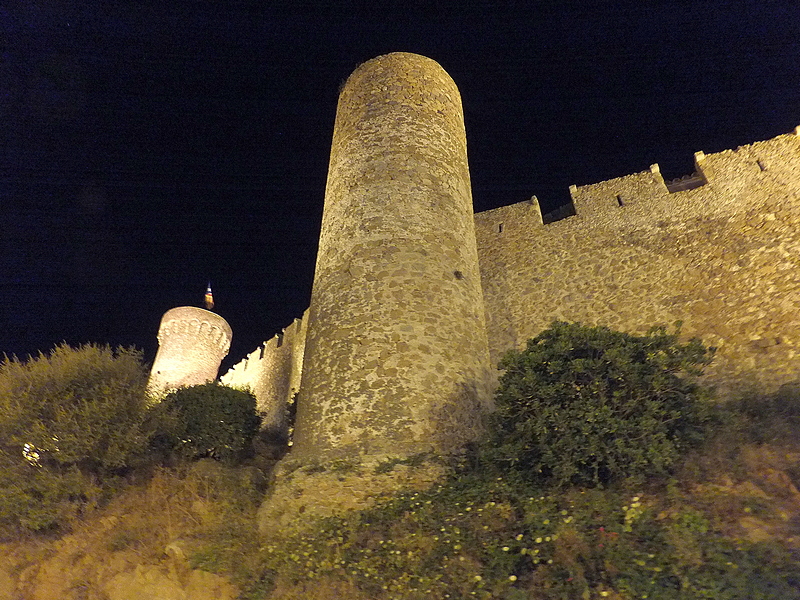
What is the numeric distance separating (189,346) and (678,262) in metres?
22.8

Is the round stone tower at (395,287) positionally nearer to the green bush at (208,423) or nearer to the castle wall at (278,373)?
the green bush at (208,423)

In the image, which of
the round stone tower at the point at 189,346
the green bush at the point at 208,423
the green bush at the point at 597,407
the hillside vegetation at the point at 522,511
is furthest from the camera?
the round stone tower at the point at 189,346

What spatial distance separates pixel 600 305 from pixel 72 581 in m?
10.1

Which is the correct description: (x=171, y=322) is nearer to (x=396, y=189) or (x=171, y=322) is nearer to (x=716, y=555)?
(x=396, y=189)

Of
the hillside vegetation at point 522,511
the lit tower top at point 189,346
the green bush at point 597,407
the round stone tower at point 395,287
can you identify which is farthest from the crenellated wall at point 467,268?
the lit tower top at point 189,346

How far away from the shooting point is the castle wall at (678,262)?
8938 millimetres

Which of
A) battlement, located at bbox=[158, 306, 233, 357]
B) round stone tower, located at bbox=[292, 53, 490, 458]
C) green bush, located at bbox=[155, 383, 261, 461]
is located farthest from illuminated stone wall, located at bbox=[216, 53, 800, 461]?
battlement, located at bbox=[158, 306, 233, 357]

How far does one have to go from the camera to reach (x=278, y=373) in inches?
774

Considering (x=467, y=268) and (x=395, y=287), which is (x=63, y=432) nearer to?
(x=395, y=287)

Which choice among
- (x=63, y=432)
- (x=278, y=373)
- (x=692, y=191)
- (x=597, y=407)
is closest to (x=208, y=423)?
(x=63, y=432)

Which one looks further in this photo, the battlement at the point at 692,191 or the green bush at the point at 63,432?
the battlement at the point at 692,191

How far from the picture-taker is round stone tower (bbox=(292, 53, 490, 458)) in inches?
268

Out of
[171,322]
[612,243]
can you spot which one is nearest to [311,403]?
[612,243]

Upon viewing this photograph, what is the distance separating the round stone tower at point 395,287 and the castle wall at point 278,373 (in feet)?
28.4
